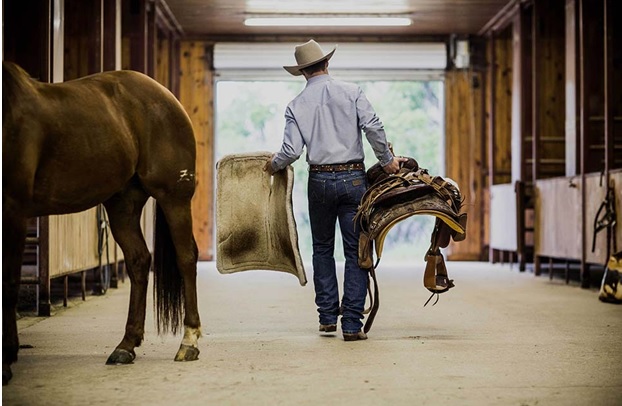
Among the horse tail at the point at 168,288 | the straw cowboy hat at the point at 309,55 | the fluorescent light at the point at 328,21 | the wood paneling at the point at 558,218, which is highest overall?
the fluorescent light at the point at 328,21

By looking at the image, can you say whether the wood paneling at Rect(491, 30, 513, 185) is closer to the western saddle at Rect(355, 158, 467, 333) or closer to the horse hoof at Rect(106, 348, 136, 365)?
the western saddle at Rect(355, 158, 467, 333)

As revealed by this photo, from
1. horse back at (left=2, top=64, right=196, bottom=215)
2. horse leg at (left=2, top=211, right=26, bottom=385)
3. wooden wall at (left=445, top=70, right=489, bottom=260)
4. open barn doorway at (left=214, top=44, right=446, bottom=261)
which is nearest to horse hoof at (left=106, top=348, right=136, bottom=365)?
horse leg at (left=2, top=211, right=26, bottom=385)

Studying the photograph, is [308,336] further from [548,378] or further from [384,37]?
[384,37]

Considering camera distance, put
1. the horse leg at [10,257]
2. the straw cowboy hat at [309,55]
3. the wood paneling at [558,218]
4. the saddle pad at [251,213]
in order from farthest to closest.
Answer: the wood paneling at [558,218] < the saddle pad at [251,213] < the straw cowboy hat at [309,55] < the horse leg at [10,257]

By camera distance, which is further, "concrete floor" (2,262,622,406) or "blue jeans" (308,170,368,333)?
"blue jeans" (308,170,368,333)

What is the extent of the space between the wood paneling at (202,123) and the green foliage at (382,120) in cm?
389

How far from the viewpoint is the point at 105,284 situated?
8523 millimetres

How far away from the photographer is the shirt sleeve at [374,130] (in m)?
5.18

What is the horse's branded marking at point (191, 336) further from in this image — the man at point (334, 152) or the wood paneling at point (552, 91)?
the wood paneling at point (552, 91)

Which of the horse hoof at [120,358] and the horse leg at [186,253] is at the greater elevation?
the horse leg at [186,253]

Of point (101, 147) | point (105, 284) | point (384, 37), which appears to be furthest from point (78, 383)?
point (384, 37)

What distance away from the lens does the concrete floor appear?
3.44 metres

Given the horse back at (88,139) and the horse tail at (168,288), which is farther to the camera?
the horse tail at (168,288)

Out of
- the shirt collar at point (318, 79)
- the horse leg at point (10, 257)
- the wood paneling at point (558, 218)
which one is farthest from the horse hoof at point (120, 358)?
the wood paneling at point (558, 218)
